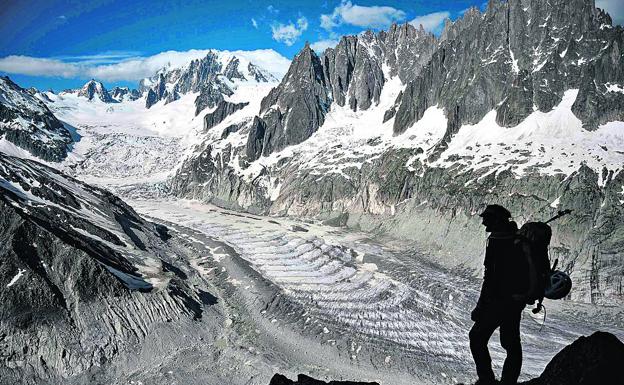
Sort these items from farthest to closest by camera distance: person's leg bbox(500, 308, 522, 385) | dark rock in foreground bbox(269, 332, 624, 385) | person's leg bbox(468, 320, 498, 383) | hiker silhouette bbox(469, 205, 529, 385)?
person's leg bbox(468, 320, 498, 383), person's leg bbox(500, 308, 522, 385), hiker silhouette bbox(469, 205, 529, 385), dark rock in foreground bbox(269, 332, 624, 385)

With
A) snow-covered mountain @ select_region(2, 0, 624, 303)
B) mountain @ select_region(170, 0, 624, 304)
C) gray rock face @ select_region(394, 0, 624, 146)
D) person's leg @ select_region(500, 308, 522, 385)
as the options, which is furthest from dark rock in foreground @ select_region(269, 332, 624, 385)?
gray rock face @ select_region(394, 0, 624, 146)

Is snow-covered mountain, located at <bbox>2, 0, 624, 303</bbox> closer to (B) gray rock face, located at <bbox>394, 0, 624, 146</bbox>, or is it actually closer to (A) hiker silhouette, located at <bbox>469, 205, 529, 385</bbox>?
(B) gray rock face, located at <bbox>394, 0, 624, 146</bbox>

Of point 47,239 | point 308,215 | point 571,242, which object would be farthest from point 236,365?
point 308,215

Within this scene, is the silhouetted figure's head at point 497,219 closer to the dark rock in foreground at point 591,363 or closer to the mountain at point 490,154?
the dark rock in foreground at point 591,363

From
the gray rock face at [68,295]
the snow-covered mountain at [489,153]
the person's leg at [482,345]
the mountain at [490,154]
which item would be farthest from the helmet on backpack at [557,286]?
the snow-covered mountain at [489,153]

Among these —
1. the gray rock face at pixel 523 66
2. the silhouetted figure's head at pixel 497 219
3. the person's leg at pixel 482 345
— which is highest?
the gray rock face at pixel 523 66

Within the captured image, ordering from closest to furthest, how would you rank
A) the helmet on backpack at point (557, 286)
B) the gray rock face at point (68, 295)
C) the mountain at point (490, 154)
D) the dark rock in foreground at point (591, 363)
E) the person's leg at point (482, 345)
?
the dark rock in foreground at point (591, 363) < the helmet on backpack at point (557, 286) < the person's leg at point (482, 345) < the gray rock face at point (68, 295) < the mountain at point (490, 154)

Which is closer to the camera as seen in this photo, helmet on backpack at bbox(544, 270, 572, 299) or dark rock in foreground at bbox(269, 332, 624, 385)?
dark rock in foreground at bbox(269, 332, 624, 385)
